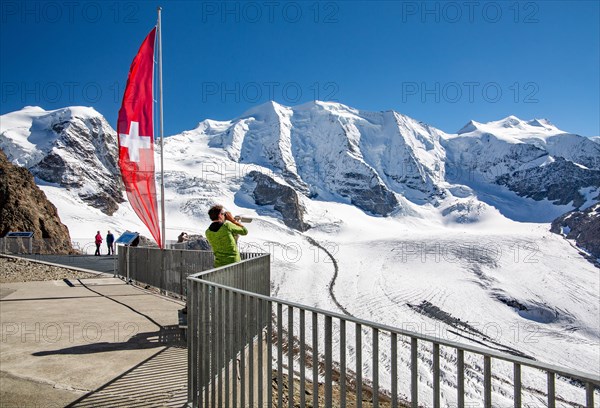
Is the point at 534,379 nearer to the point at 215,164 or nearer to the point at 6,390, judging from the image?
the point at 6,390

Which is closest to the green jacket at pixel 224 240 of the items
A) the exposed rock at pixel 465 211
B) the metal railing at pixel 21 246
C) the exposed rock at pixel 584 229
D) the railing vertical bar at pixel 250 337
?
the railing vertical bar at pixel 250 337

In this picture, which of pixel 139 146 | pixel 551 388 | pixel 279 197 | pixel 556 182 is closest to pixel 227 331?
pixel 551 388

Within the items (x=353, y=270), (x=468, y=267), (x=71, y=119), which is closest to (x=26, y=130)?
(x=71, y=119)

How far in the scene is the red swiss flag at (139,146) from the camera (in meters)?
11.7

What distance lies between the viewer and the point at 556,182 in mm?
187125

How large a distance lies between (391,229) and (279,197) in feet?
115

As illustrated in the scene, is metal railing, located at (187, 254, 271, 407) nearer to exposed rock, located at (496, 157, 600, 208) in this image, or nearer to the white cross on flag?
the white cross on flag

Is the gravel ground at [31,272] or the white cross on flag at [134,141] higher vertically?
the white cross on flag at [134,141]

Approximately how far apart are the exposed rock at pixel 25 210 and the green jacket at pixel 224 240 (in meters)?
34.3

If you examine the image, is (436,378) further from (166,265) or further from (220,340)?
(166,265)

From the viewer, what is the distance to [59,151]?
11838 cm

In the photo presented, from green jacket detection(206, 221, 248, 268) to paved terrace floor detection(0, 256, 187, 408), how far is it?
1.52m

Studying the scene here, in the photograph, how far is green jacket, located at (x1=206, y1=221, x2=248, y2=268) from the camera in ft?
21.1

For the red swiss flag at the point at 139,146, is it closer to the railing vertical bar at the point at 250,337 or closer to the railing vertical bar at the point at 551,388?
the railing vertical bar at the point at 250,337
